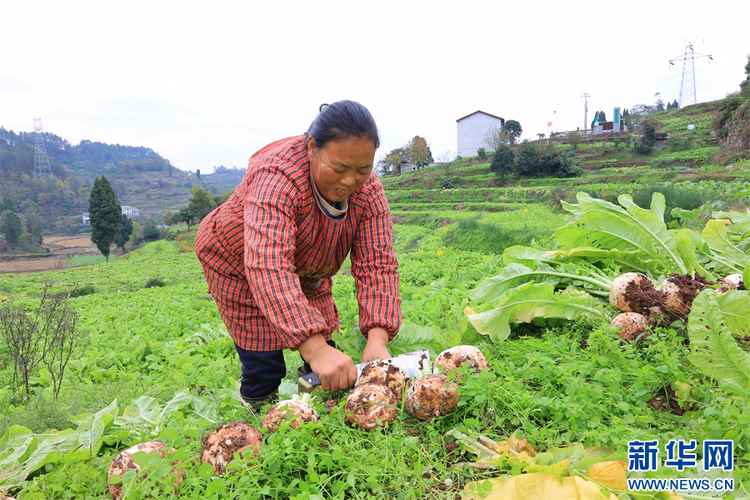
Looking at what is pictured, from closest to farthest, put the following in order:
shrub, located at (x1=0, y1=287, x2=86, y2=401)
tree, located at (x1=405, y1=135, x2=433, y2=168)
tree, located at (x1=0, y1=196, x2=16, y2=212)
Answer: shrub, located at (x1=0, y1=287, x2=86, y2=401) < tree, located at (x1=405, y1=135, x2=433, y2=168) < tree, located at (x1=0, y1=196, x2=16, y2=212)

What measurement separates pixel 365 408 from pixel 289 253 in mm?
725

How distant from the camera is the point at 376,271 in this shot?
228 centimetres

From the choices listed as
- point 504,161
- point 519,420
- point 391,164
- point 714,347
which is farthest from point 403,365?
point 391,164

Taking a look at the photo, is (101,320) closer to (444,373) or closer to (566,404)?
(444,373)

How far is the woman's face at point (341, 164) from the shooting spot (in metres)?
1.82

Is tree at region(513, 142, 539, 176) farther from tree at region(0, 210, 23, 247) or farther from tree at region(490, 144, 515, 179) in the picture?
tree at region(0, 210, 23, 247)

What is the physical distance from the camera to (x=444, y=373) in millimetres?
1855

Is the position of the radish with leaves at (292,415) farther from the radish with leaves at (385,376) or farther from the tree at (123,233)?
the tree at (123,233)

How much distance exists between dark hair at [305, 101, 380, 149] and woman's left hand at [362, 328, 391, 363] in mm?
895

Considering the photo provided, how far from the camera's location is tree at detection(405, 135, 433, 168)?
58969 millimetres

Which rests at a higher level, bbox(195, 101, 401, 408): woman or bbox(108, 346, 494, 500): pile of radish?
bbox(195, 101, 401, 408): woman

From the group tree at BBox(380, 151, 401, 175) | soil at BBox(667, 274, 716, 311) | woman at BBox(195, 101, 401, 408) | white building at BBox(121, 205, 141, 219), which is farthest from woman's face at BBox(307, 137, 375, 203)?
white building at BBox(121, 205, 141, 219)

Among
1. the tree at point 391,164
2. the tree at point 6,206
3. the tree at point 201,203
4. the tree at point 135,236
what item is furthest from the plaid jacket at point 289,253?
the tree at point 6,206

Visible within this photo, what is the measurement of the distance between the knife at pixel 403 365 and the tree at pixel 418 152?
58.5 m
